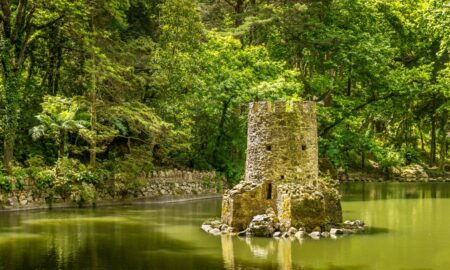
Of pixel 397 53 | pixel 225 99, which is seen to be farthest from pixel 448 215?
pixel 397 53

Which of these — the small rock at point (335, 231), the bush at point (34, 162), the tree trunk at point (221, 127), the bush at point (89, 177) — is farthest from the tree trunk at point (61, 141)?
the small rock at point (335, 231)

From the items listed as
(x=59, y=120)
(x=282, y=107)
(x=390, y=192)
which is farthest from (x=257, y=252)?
(x=390, y=192)

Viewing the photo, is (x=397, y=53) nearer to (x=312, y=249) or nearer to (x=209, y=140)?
(x=209, y=140)

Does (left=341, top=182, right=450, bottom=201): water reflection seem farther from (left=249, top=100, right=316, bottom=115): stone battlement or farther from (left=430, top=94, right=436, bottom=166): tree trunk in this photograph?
(left=249, top=100, right=316, bottom=115): stone battlement

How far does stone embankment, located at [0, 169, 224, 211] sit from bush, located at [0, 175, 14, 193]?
186 mm

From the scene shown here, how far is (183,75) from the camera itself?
36.7m

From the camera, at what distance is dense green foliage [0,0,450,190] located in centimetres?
3123

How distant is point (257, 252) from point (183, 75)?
19779mm

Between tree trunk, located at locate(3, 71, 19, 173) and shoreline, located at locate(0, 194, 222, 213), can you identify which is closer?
shoreline, located at locate(0, 194, 222, 213)

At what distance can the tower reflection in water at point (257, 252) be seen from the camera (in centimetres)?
1627

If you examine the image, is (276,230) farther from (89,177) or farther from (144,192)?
(144,192)

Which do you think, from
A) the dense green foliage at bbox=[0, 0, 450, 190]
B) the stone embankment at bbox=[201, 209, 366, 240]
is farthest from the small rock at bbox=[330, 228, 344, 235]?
the dense green foliage at bbox=[0, 0, 450, 190]

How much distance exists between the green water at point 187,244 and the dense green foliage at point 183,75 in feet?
16.6

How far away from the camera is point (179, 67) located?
36750mm
